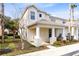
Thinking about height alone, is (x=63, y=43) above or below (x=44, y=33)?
below

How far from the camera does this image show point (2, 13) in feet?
8.50

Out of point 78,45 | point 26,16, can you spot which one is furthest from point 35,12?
point 78,45

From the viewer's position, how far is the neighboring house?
2.59 metres

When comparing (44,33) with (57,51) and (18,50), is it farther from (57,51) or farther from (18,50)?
(18,50)

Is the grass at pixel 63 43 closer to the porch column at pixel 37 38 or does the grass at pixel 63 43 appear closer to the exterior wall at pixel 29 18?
the porch column at pixel 37 38

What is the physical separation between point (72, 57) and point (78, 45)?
22 cm

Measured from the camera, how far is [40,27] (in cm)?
260

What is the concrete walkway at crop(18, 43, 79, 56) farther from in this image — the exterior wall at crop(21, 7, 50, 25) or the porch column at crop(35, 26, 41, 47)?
the exterior wall at crop(21, 7, 50, 25)

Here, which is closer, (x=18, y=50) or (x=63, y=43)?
(x=18, y=50)

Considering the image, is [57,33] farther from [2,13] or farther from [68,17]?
[2,13]

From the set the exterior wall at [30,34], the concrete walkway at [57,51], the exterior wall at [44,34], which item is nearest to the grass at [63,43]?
the concrete walkway at [57,51]

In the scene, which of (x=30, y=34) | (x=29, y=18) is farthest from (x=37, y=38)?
(x=29, y=18)

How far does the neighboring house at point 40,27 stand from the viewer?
2.59 meters

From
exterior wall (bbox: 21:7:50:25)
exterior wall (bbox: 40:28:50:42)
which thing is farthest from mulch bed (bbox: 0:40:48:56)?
exterior wall (bbox: 21:7:50:25)
